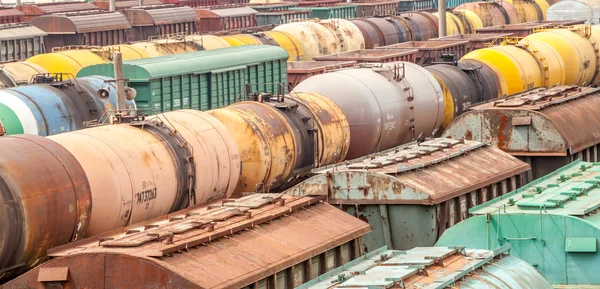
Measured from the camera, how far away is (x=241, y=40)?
41.3 metres

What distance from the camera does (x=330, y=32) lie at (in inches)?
1724

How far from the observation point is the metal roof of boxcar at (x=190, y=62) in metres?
27.0

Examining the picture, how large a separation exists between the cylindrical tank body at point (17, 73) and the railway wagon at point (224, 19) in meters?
23.6

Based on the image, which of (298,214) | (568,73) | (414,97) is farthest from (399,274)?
(568,73)

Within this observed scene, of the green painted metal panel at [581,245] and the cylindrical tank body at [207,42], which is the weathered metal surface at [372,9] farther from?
the green painted metal panel at [581,245]

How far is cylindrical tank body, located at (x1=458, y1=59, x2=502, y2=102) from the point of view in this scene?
102 ft

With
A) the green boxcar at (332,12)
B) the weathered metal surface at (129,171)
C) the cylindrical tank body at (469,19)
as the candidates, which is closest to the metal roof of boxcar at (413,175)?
the weathered metal surface at (129,171)

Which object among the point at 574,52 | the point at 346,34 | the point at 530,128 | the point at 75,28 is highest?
the point at 75,28

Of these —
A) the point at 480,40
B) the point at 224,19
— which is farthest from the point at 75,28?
the point at 480,40

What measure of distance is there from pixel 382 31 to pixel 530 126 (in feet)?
81.1

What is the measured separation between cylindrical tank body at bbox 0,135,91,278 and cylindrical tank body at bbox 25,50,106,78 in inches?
599

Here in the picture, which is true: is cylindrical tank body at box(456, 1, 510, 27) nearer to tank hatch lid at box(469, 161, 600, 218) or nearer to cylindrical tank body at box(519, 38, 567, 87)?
cylindrical tank body at box(519, 38, 567, 87)

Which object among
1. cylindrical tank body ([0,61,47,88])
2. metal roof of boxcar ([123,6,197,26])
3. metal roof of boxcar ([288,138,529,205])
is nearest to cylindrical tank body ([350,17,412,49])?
metal roof of boxcar ([123,6,197,26])

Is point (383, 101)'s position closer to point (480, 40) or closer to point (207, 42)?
point (207, 42)
